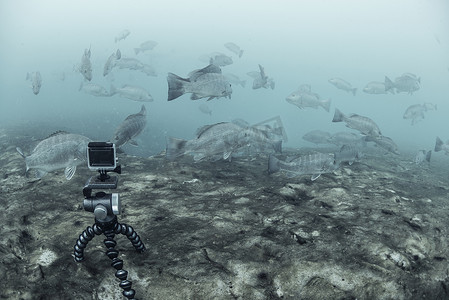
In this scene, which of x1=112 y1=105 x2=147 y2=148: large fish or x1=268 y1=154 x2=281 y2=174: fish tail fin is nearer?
x1=268 y1=154 x2=281 y2=174: fish tail fin

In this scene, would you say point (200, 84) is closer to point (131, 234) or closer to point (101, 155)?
point (101, 155)

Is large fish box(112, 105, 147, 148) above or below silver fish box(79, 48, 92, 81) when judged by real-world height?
below

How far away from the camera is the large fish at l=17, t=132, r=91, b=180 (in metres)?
5.29

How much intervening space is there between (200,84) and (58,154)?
317 cm

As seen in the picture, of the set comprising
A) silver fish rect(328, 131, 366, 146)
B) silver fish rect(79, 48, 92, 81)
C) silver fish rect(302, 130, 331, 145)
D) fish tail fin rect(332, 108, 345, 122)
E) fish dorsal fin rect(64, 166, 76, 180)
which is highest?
silver fish rect(79, 48, 92, 81)

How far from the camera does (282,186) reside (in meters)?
6.21

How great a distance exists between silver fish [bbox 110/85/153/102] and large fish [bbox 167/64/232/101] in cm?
616

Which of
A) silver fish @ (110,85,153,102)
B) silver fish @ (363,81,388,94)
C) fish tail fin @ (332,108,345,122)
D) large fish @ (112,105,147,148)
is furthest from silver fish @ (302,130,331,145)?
large fish @ (112,105,147,148)

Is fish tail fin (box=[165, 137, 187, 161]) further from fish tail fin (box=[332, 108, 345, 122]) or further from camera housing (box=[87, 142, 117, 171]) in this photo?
fish tail fin (box=[332, 108, 345, 122])

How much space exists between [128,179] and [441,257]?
18.3 feet

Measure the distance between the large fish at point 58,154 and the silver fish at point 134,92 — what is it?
726cm

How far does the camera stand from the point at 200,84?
21.6 feet

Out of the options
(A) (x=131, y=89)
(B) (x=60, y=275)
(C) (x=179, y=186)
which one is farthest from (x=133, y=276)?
(A) (x=131, y=89)

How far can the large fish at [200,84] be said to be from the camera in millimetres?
6426
